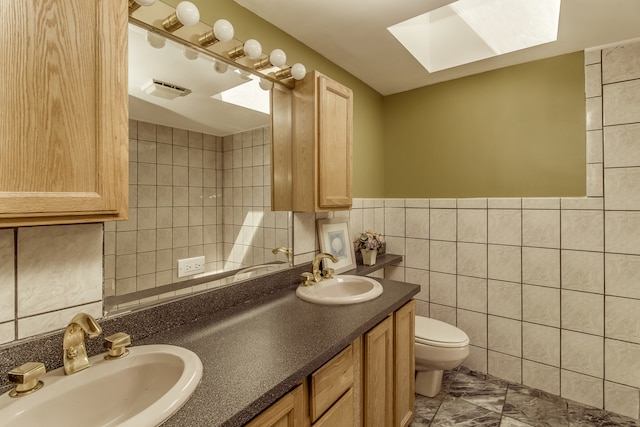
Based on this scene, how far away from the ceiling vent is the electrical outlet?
2.09ft

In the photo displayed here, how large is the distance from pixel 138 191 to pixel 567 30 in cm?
227

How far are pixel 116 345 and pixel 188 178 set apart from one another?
641 mm

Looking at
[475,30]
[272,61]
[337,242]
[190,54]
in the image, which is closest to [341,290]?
[337,242]

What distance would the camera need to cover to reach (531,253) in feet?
6.68

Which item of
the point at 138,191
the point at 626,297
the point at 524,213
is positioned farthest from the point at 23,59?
the point at 626,297

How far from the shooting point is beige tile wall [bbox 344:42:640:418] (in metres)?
→ 1.77

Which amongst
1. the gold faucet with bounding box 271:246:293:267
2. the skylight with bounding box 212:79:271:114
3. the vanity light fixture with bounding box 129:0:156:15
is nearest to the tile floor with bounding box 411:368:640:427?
the gold faucet with bounding box 271:246:293:267

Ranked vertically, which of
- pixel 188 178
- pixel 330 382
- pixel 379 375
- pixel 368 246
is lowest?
pixel 379 375

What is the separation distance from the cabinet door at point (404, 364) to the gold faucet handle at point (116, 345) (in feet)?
3.61

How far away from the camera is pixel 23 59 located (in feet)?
2.07

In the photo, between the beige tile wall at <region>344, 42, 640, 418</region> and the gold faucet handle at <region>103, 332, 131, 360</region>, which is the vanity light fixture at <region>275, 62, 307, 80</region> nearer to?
the beige tile wall at <region>344, 42, 640, 418</region>

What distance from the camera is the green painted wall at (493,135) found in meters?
1.92

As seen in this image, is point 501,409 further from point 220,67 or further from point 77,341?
point 220,67

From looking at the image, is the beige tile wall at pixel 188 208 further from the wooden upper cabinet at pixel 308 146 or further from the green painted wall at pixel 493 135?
the green painted wall at pixel 493 135
